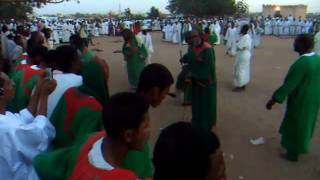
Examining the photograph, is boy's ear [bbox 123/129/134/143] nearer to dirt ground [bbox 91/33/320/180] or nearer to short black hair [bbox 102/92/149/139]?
short black hair [bbox 102/92/149/139]

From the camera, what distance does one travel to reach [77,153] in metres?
1.84

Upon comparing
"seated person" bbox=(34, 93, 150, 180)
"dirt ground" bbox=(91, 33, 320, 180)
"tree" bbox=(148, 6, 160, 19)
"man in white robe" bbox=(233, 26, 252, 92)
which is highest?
"tree" bbox=(148, 6, 160, 19)

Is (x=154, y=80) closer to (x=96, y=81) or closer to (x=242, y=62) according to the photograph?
(x=96, y=81)

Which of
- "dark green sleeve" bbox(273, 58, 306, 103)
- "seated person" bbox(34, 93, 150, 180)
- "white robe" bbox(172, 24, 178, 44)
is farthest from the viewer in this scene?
"white robe" bbox(172, 24, 178, 44)

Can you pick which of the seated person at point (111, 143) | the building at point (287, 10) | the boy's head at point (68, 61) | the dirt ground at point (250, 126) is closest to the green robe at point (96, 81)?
the boy's head at point (68, 61)

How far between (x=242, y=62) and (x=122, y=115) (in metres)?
9.29

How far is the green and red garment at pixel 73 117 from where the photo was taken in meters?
2.54

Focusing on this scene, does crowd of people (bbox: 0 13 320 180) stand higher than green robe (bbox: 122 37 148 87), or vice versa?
crowd of people (bbox: 0 13 320 180)

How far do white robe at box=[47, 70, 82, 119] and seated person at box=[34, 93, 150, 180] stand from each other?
1216 mm

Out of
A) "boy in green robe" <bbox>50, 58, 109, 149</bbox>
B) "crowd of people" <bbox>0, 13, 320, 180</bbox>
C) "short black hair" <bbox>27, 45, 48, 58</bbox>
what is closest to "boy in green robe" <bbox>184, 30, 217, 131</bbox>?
"short black hair" <bbox>27, 45, 48, 58</bbox>

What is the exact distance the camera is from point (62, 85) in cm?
319

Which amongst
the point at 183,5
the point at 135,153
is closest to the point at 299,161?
the point at 135,153

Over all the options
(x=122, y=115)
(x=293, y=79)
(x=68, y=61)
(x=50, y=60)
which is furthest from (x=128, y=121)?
(x=293, y=79)

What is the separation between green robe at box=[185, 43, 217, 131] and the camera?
6.51m
